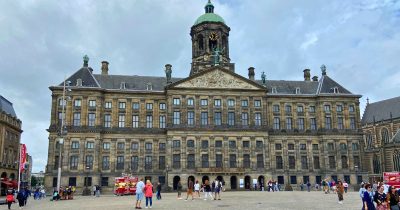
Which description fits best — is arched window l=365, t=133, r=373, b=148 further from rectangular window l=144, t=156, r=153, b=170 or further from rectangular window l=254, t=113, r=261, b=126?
rectangular window l=144, t=156, r=153, b=170

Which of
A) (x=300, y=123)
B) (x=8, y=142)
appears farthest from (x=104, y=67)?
(x=300, y=123)

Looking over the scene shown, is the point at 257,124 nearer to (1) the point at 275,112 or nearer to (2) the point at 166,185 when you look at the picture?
(1) the point at 275,112

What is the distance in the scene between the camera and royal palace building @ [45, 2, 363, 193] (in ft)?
200

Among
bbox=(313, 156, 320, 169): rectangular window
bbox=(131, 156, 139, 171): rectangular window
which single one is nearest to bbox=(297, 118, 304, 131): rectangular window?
bbox=(313, 156, 320, 169): rectangular window

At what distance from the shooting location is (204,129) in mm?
62562

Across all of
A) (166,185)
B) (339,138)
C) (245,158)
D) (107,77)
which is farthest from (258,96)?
(107,77)

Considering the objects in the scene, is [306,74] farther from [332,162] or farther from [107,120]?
[107,120]

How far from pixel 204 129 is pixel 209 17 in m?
22.2

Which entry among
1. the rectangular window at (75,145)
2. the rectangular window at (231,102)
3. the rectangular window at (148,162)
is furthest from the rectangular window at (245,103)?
the rectangular window at (75,145)

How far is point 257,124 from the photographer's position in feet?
213

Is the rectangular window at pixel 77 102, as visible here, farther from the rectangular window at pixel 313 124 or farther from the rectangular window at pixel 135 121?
the rectangular window at pixel 313 124

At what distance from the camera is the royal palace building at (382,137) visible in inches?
3007

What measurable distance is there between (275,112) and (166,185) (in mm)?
23674

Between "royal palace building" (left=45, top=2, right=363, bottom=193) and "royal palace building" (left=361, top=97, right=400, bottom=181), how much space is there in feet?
46.6
